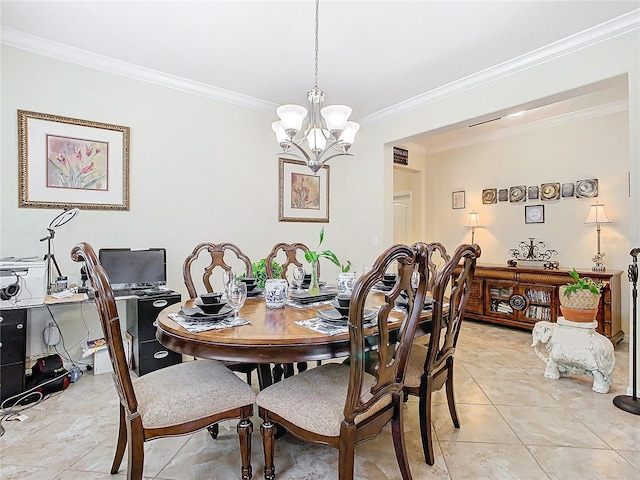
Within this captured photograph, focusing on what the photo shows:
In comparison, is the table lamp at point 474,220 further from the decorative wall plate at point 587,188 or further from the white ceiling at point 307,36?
the white ceiling at point 307,36

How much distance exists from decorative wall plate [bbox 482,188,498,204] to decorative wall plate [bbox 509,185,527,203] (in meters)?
0.22

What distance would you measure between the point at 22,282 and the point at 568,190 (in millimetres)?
5502

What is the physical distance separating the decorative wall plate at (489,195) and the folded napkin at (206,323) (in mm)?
4470

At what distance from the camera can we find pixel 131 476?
1.35m

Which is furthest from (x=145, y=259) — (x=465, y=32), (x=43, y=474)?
(x=465, y=32)

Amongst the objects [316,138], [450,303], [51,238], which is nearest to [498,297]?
[450,303]

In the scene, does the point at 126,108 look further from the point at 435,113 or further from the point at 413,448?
the point at 413,448

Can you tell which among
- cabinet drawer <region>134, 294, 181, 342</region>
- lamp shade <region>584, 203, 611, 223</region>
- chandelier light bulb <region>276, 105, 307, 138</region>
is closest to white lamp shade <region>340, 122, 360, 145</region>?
chandelier light bulb <region>276, 105, 307, 138</region>

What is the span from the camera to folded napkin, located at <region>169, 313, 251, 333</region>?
60.1 inches

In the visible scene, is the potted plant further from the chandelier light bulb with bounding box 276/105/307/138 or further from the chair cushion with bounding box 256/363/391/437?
the chandelier light bulb with bounding box 276/105/307/138

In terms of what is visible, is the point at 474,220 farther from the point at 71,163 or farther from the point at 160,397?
the point at 71,163

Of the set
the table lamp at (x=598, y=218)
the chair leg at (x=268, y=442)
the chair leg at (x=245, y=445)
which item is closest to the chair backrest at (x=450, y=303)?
the chair leg at (x=268, y=442)

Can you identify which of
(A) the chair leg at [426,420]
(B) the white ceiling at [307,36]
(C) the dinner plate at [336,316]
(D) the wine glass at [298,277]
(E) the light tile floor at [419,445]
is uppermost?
(B) the white ceiling at [307,36]

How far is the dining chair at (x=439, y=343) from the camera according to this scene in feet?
5.49
